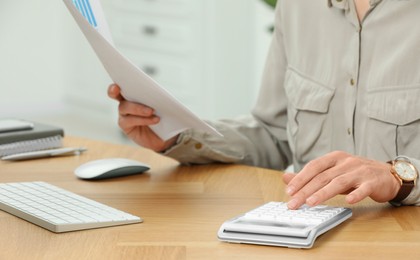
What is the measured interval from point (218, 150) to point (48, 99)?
13.3 ft

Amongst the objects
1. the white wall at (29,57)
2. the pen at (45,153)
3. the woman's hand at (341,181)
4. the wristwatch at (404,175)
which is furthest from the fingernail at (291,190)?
the white wall at (29,57)

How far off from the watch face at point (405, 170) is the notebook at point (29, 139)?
0.73 meters

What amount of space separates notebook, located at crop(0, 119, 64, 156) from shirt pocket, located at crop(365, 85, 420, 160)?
2.00ft

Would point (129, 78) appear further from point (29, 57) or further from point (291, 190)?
point (29, 57)

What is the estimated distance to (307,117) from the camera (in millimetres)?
1699

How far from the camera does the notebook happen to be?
65.8 inches

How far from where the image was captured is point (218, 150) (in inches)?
64.3

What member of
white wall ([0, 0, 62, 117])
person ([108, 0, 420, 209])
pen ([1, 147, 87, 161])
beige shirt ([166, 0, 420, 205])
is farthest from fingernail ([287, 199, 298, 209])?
white wall ([0, 0, 62, 117])

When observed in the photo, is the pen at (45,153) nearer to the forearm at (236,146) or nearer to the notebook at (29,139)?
the notebook at (29,139)

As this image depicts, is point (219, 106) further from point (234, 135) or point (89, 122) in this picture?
point (234, 135)

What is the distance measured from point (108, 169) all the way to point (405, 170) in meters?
0.50

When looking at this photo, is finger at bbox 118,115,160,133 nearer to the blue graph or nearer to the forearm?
the forearm

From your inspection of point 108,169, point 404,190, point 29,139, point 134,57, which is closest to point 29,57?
point 134,57

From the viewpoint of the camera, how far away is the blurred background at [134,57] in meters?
4.11
